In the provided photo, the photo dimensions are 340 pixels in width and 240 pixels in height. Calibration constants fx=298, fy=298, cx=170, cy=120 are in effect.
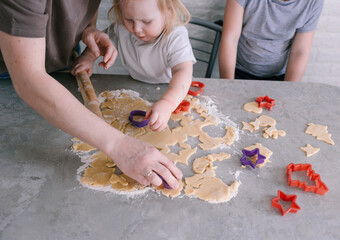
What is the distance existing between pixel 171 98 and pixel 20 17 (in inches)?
16.9

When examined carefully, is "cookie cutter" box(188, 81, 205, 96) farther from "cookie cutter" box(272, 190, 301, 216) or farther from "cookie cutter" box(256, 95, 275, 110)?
"cookie cutter" box(272, 190, 301, 216)

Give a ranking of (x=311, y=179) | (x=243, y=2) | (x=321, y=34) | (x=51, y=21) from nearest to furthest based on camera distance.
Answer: (x=311, y=179) < (x=51, y=21) < (x=243, y=2) < (x=321, y=34)

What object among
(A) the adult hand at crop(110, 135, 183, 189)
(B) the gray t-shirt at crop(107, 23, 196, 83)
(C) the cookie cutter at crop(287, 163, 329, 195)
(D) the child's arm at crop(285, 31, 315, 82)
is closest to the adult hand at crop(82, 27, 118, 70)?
(B) the gray t-shirt at crop(107, 23, 196, 83)

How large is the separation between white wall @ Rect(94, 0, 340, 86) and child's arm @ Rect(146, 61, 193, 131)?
25.9 inches

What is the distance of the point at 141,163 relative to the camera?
644 mm

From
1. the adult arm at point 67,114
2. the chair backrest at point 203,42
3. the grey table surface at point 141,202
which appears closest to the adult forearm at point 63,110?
the adult arm at point 67,114

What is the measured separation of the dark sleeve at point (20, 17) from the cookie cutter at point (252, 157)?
1.80 ft

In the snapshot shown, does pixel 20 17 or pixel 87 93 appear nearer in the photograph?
pixel 20 17

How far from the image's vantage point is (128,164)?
65 cm

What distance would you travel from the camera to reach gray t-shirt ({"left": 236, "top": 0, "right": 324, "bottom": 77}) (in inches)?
50.4

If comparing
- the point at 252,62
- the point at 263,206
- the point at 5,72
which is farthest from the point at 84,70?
the point at 252,62

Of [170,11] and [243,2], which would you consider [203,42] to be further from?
[170,11]

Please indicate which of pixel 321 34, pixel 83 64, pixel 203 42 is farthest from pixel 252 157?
pixel 321 34

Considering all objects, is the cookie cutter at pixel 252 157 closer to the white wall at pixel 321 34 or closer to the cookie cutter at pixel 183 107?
the cookie cutter at pixel 183 107
